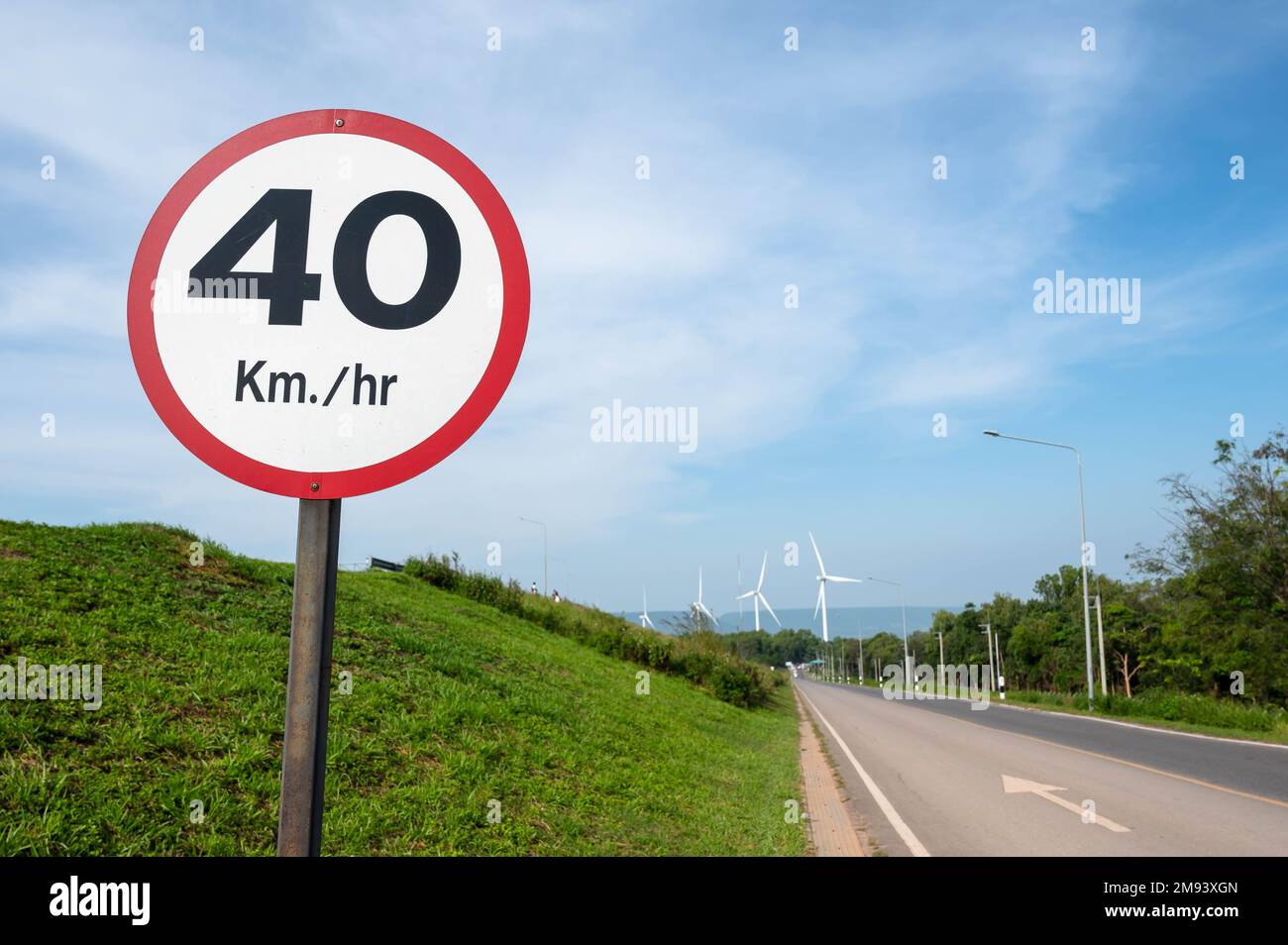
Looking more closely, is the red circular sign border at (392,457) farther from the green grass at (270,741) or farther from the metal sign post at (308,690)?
the green grass at (270,741)

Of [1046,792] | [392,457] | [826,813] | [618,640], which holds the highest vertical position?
[392,457]

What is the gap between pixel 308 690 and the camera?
5.28ft

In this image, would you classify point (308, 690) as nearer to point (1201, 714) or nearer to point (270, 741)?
point (270, 741)

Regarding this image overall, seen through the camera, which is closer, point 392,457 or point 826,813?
point 392,457

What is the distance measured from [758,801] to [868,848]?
76.2 inches

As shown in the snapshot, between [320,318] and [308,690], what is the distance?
0.77 meters

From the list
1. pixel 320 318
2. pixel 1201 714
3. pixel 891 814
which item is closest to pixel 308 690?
pixel 320 318

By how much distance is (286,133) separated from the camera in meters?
1.85

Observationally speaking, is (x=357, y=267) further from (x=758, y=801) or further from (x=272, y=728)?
(x=758, y=801)

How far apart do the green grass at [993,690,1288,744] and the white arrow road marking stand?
982 centimetres

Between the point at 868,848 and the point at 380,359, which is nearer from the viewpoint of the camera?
the point at 380,359

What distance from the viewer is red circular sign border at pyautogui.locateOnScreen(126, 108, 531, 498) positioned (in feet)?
5.52
